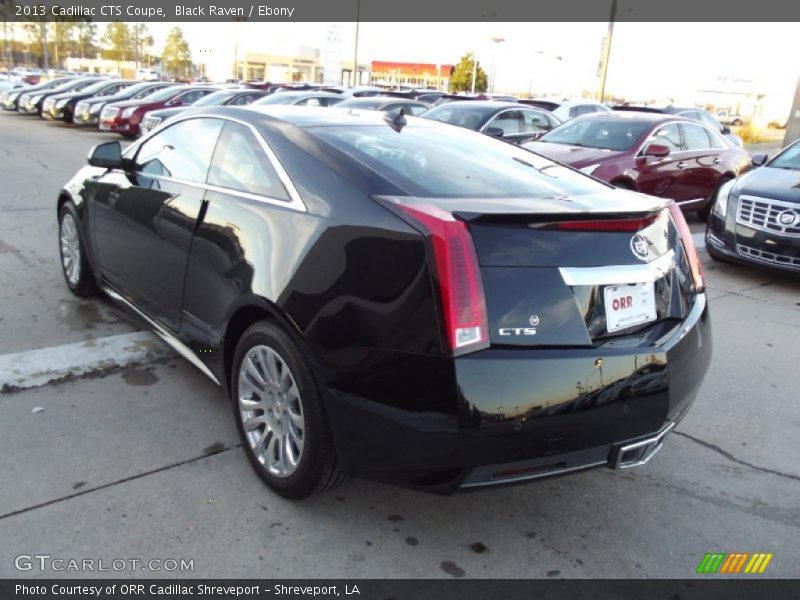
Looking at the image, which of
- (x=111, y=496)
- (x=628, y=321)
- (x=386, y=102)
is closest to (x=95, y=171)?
(x=111, y=496)

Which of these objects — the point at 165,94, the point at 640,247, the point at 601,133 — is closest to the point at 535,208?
the point at 640,247

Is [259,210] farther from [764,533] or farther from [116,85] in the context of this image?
[116,85]

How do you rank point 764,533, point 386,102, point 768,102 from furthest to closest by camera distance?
point 768,102
point 386,102
point 764,533

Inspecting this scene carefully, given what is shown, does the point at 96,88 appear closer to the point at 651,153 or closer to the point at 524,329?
the point at 651,153

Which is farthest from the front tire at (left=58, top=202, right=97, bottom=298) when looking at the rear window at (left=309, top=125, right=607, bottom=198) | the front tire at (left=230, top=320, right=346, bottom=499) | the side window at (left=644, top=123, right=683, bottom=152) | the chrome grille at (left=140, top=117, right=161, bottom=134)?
the chrome grille at (left=140, top=117, right=161, bottom=134)

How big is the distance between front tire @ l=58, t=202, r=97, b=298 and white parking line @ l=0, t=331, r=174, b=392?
801 mm

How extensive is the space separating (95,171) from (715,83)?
72721 millimetres

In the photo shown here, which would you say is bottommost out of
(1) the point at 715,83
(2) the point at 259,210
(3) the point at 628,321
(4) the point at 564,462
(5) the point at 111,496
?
(5) the point at 111,496

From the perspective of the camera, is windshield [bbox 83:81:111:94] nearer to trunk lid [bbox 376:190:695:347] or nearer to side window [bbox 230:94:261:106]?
side window [bbox 230:94:261:106]

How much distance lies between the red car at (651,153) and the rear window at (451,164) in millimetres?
4867

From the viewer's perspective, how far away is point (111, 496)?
9.61 ft

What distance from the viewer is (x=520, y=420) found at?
7.68 ft

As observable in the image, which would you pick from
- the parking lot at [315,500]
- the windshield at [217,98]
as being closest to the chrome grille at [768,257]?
the parking lot at [315,500]
